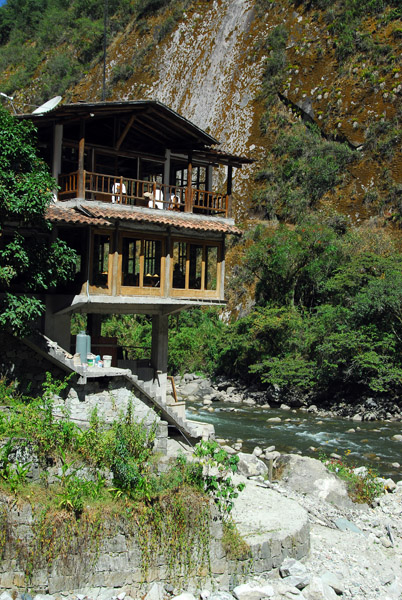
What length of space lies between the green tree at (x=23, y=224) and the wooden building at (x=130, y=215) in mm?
979

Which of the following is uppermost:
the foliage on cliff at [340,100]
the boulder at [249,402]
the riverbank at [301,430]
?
the foliage on cliff at [340,100]

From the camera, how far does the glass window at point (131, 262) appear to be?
2022 cm

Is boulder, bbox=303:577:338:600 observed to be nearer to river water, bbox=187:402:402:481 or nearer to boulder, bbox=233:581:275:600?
boulder, bbox=233:581:275:600

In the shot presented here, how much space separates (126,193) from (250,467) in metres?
10.1

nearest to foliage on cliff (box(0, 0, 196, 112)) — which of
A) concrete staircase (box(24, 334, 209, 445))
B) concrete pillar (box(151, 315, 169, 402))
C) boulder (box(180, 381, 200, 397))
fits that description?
boulder (box(180, 381, 200, 397))

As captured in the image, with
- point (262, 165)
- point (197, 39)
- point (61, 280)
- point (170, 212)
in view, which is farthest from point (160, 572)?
point (197, 39)

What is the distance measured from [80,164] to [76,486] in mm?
10432

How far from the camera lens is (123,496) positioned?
12.7 m

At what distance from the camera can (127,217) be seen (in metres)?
19.1

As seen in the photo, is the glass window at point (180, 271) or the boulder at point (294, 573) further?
the glass window at point (180, 271)

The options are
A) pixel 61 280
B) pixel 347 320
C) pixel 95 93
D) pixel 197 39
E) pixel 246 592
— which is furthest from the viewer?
pixel 95 93

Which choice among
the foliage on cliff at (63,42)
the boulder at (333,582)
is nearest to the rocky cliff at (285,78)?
the foliage on cliff at (63,42)

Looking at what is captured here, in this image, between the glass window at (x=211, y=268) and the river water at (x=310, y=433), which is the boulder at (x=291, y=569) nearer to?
the river water at (x=310, y=433)

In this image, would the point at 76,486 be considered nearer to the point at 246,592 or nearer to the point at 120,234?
the point at 246,592
